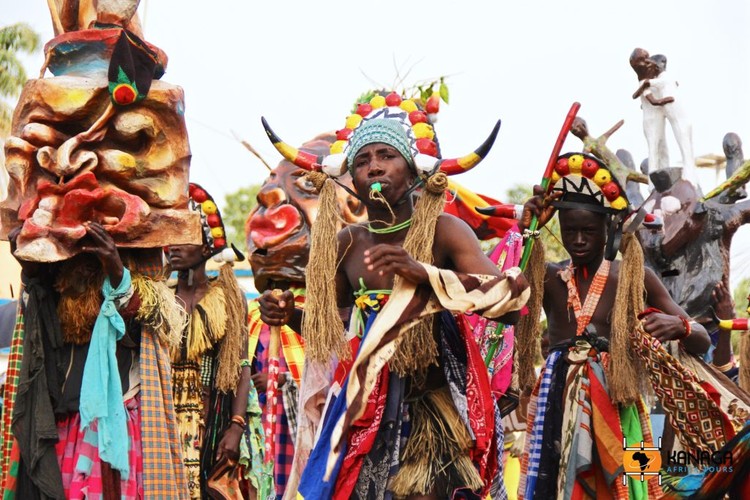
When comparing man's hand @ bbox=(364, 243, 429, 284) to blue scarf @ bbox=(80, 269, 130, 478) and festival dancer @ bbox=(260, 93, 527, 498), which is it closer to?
festival dancer @ bbox=(260, 93, 527, 498)

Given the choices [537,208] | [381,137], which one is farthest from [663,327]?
[381,137]

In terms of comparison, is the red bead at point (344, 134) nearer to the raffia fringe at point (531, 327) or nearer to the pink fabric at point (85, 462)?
the raffia fringe at point (531, 327)

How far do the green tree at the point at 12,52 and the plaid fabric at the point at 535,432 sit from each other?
25.6m

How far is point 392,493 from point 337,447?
336 millimetres

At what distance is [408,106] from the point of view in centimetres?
605

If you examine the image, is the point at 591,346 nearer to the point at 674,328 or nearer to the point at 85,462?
the point at 674,328

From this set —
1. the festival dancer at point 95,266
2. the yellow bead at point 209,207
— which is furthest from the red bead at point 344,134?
the yellow bead at point 209,207

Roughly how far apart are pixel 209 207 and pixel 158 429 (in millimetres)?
2718

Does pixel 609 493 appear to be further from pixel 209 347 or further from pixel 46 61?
pixel 46 61

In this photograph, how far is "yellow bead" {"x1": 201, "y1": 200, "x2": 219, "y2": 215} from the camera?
862 centimetres

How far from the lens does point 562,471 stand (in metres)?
6.73

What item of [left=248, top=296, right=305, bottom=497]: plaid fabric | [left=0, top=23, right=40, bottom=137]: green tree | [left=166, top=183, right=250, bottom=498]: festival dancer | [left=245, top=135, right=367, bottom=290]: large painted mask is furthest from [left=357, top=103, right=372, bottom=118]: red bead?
[left=0, top=23, right=40, bottom=137]: green tree

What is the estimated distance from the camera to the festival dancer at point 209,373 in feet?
25.6

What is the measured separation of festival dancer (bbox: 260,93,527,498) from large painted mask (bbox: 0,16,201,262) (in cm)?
104
